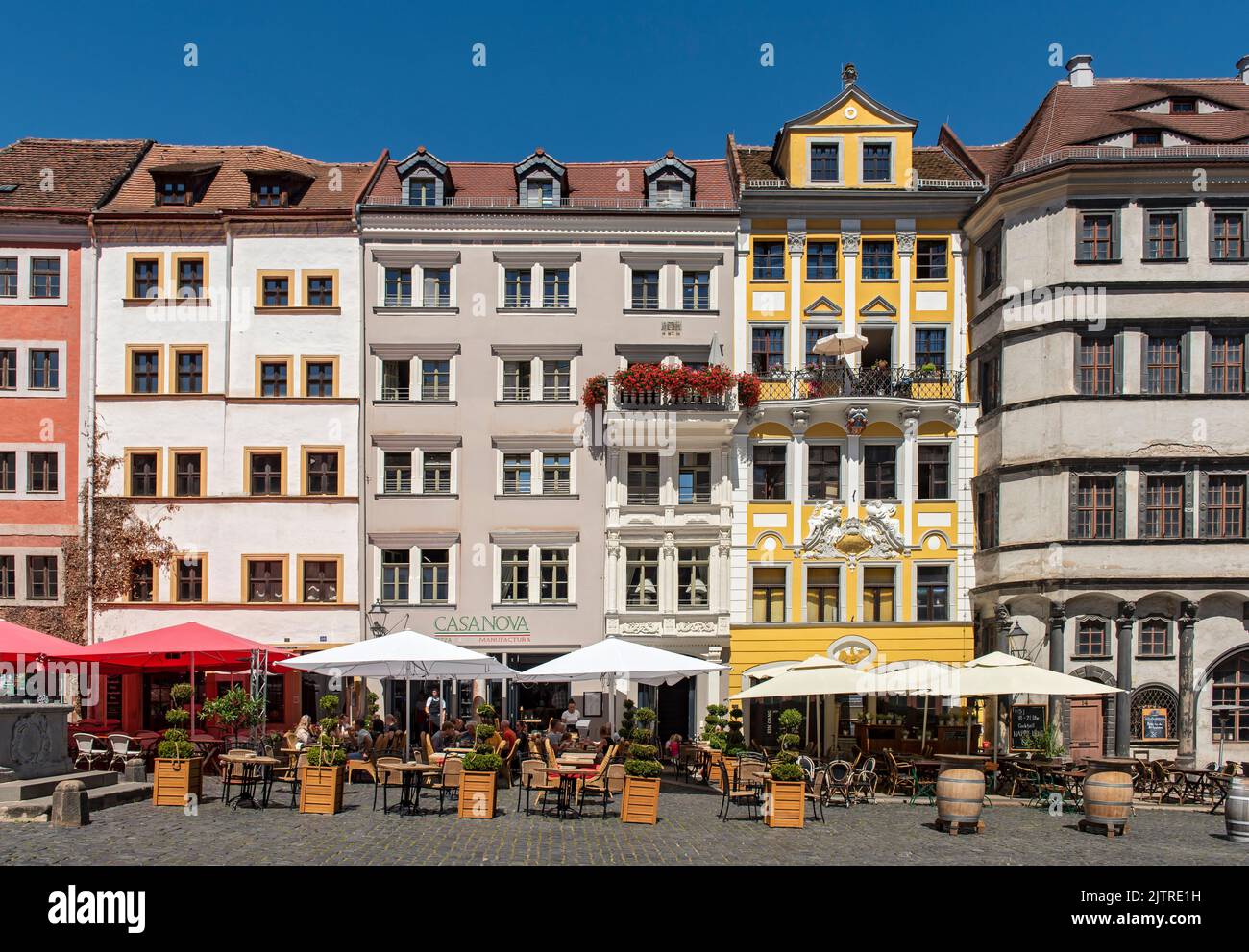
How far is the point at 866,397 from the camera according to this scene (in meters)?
36.5

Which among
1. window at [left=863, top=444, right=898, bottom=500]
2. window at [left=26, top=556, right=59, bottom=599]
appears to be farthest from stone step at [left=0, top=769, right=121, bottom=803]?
window at [left=863, top=444, right=898, bottom=500]

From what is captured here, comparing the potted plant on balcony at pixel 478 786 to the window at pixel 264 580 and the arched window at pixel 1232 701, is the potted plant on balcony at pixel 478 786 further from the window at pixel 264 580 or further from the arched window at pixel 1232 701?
the arched window at pixel 1232 701

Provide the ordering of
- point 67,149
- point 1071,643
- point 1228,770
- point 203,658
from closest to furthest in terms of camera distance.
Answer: point 1228,770 → point 203,658 → point 1071,643 → point 67,149

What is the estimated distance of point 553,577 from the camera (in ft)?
121

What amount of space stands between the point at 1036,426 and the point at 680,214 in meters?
11.4

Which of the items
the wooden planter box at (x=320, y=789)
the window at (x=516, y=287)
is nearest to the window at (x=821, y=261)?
the window at (x=516, y=287)

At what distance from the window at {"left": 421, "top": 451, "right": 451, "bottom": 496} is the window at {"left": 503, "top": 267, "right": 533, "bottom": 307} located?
4.69 metres

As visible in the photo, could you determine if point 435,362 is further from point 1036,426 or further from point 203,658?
point 1036,426

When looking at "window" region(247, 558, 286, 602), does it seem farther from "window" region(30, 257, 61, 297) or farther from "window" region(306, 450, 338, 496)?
"window" region(30, 257, 61, 297)

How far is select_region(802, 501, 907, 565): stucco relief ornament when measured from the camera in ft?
121

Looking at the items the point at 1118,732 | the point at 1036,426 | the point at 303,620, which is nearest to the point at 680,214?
the point at 1036,426

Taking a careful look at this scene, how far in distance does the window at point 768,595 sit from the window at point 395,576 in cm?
958

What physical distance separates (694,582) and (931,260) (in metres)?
11.3

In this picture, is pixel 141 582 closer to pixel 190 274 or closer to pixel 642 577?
pixel 190 274
